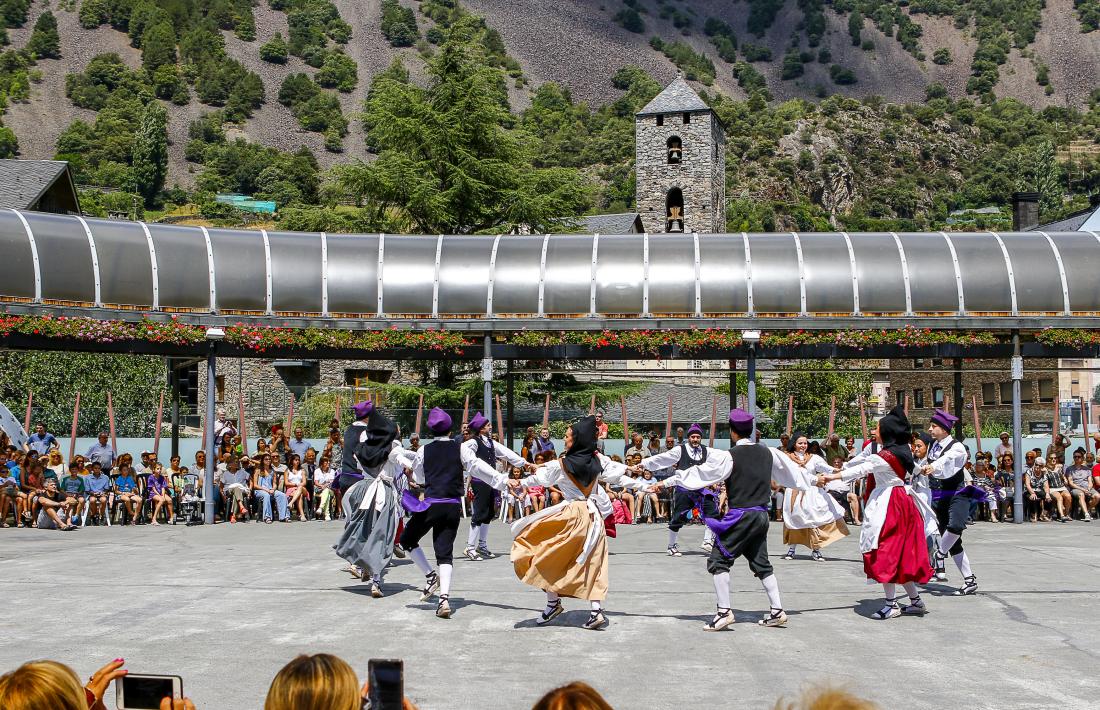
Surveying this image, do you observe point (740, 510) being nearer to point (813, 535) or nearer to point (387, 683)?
point (813, 535)

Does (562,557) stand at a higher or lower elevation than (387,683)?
lower

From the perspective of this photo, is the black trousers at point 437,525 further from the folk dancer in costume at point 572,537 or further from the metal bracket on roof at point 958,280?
the metal bracket on roof at point 958,280

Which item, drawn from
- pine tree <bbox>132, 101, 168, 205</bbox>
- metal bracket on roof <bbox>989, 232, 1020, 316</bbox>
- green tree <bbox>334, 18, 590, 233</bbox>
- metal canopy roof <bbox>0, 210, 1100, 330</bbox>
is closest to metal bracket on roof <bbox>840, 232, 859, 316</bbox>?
metal canopy roof <bbox>0, 210, 1100, 330</bbox>

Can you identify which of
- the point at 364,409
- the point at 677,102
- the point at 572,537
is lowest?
the point at 572,537

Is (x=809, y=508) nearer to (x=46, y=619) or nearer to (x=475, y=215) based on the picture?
(x=46, y=619)

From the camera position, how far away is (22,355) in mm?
54375

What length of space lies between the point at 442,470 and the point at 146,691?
29.5ft

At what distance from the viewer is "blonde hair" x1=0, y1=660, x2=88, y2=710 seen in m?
3.48

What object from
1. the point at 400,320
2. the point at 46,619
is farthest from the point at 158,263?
the point at 46,619

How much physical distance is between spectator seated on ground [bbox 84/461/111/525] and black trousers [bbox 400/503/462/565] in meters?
11.4

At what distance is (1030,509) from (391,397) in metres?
22.8

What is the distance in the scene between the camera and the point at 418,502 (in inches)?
510

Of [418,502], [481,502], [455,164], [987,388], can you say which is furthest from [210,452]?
[987,388]

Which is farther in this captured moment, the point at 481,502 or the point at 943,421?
the point at 481,502
